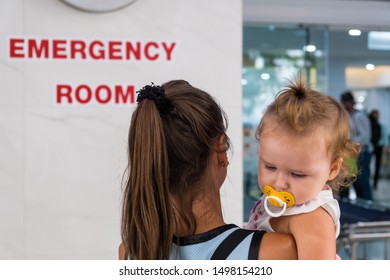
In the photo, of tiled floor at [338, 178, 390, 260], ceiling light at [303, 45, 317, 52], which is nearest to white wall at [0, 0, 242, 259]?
tiled floor at [338, 178, 390, 260]

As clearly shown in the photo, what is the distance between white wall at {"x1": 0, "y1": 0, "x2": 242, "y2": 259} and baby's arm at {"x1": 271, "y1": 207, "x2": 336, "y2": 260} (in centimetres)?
124

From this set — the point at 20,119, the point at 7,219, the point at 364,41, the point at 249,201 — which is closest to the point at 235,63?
the point at 20,119

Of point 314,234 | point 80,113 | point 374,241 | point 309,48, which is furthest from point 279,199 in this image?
point 309,48

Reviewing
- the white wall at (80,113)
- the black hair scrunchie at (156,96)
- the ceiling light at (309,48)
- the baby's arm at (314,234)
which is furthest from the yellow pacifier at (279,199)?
the ceiling light at (309,48)

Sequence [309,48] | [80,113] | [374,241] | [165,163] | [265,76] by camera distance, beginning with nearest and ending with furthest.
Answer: [165,163] → [80,113] → [374,241] → [309,48] → [265,76]

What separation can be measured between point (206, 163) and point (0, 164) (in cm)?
139

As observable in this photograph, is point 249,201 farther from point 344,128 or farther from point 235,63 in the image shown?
point 344,128

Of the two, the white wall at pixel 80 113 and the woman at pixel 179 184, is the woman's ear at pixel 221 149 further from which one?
the white wall at pixel 80 113

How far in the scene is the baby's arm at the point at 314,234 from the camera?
39.4 inches

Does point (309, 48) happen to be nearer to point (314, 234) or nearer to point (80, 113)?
point (80, 113)

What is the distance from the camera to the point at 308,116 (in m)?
1.06

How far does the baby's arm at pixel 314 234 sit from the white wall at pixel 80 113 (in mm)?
1244

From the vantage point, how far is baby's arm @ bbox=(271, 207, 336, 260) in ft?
3.28

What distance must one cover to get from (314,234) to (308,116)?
0.21m
